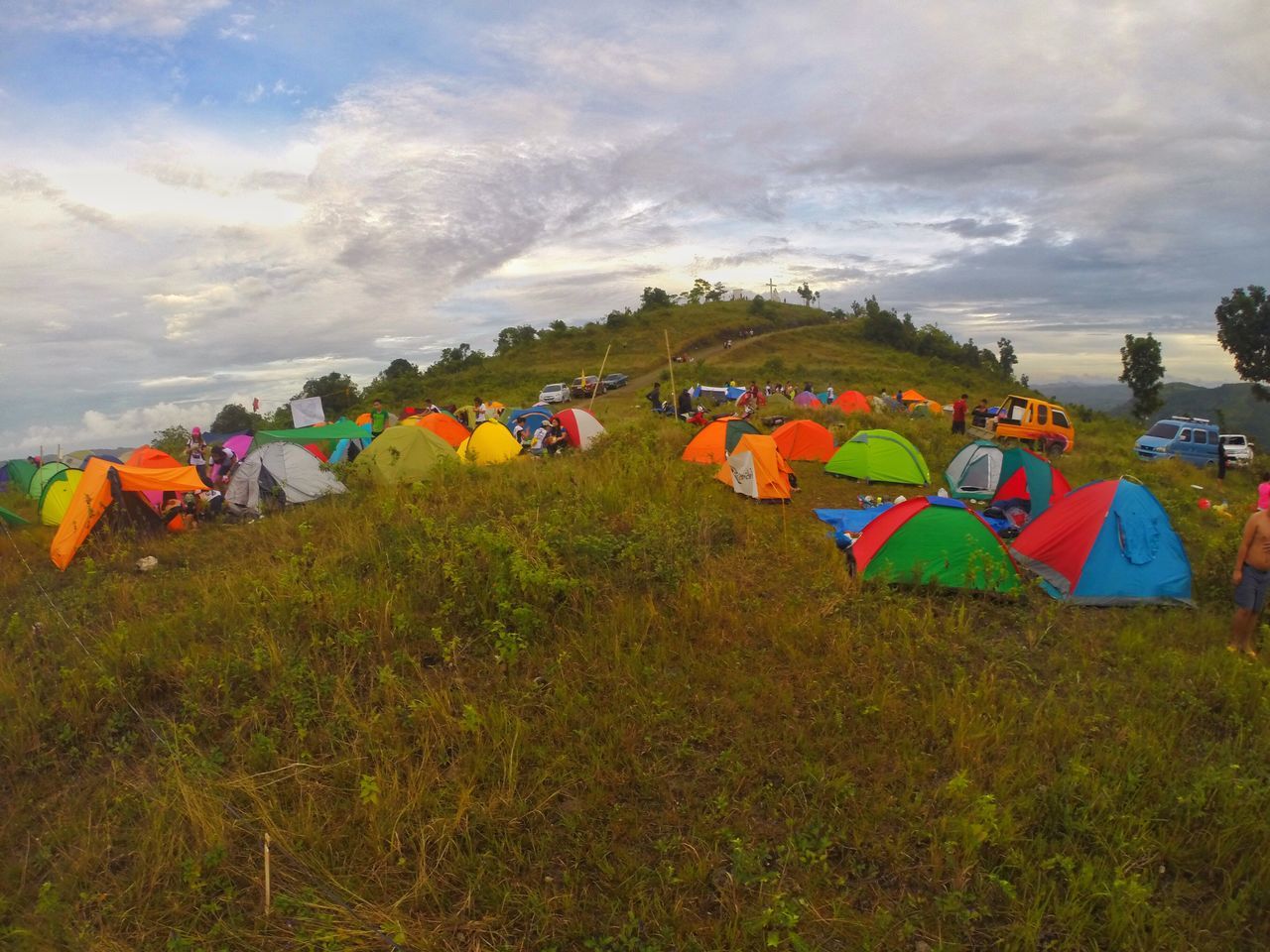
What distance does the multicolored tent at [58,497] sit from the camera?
11406 millimetres

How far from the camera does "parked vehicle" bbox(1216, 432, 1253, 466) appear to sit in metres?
17.8

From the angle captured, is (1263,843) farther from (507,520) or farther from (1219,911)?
(507,520)

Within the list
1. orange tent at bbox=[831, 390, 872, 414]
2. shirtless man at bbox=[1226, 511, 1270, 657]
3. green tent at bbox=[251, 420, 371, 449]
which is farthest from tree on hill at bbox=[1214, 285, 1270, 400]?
green tent at bbox=[251, 420, 371, 449]

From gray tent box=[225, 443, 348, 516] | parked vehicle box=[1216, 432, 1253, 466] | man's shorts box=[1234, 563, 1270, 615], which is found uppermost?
gray tent box=[225, 443, 348, 516]

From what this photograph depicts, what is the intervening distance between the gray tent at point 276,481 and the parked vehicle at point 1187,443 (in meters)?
21.4

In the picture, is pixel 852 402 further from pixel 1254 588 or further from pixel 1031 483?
pixel 1254 588

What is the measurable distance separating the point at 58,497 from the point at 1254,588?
57.1 ft

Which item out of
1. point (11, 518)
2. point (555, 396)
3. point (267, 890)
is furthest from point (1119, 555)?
point (555, 396)

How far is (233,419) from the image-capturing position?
102 ft

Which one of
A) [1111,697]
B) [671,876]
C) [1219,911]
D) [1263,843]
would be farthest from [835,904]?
[1111,697]

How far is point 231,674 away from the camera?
476cm

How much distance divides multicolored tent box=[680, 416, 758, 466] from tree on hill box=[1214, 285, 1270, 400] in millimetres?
33819

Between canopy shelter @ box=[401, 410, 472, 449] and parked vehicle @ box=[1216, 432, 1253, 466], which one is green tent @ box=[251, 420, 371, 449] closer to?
canopy shelter @ box=[401, 410, 472, 449]

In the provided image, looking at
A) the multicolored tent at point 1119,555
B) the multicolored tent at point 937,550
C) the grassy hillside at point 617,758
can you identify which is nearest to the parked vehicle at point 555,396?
the grassy hillside at point 617,758
